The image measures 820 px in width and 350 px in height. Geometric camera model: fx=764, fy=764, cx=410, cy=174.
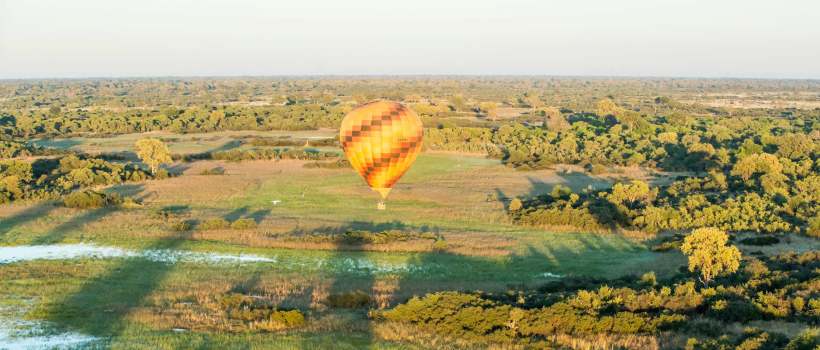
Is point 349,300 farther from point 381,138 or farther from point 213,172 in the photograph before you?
point 213,172

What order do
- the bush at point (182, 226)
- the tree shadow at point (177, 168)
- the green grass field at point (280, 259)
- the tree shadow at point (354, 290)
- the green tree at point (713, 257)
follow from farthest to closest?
the tree shadow at point (177, 168), the bush at point (182, 226), the green tree at point (713, 257), the tree shadow at point (354, 290), the green grass field at point (280, 259)

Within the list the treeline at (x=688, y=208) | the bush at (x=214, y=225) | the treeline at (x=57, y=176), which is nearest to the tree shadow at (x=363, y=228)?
the bush at (x=214, y=225)

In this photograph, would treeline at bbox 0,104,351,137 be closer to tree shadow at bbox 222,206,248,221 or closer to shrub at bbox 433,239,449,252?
tree shadow at bbox 222,206,248,221

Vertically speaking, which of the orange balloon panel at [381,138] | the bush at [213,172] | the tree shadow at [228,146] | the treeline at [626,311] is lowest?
the tree shadow at [228,146]

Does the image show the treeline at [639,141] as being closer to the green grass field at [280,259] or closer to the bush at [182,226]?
the green grass field at [280,259]

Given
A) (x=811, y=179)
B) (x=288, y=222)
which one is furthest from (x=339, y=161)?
(x=811, y=179)

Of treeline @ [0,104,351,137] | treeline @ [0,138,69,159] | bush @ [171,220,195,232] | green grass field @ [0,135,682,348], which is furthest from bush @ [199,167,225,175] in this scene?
treeline @ [0,104,351,137]

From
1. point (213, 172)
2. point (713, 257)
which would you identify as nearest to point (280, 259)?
point (713, 257)
